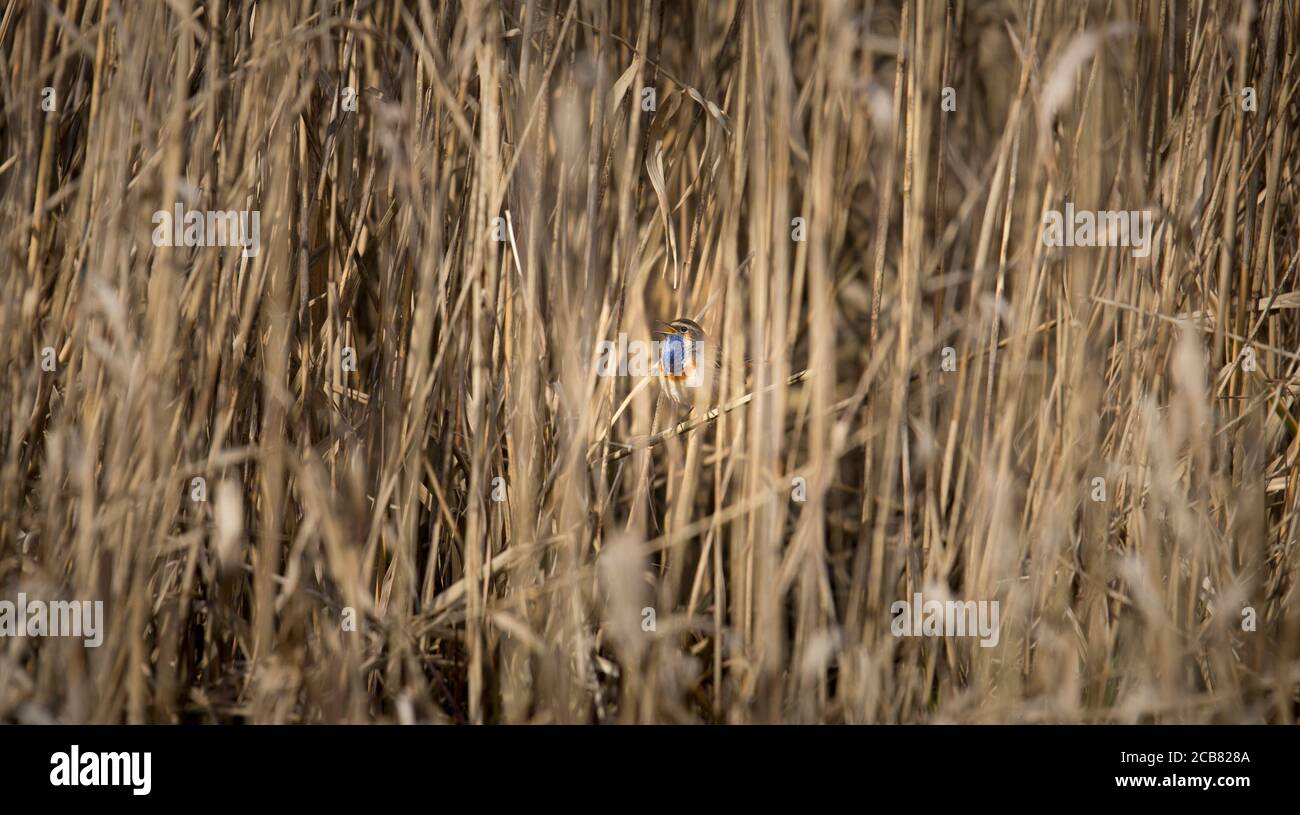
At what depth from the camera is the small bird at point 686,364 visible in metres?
1.02

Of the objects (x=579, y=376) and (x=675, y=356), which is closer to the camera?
(x=579, y=376)

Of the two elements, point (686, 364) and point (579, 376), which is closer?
point (579, 376)

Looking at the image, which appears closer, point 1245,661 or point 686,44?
point 1245,661

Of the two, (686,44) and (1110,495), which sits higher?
(686,44)

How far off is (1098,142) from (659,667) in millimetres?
672

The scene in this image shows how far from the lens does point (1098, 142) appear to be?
0.88 m

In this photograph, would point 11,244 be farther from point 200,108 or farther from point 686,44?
point 686,44

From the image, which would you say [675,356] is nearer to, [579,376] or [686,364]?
[686,364]

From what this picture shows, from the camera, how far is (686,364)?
103 cm

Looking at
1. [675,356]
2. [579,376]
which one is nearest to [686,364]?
[675,356]

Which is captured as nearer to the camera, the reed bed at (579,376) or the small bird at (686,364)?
the reed bed at (579,376)
